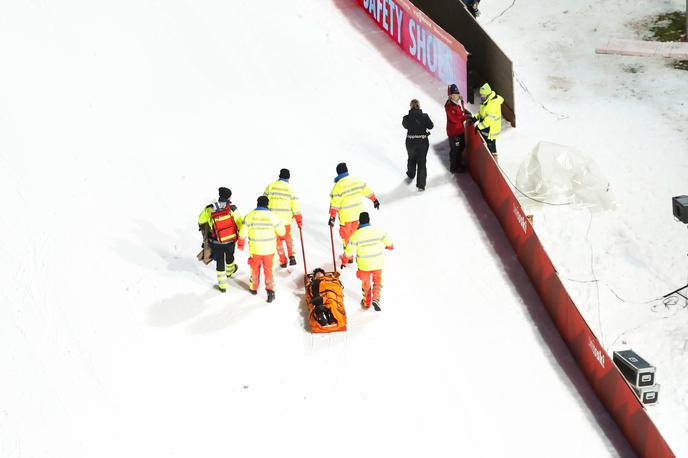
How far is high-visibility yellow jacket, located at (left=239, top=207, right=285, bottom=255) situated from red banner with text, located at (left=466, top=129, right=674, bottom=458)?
361cm

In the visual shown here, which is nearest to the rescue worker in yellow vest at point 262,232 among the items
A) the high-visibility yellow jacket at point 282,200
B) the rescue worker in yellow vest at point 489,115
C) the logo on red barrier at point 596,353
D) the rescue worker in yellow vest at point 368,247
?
the high-visibility yellow jacket at point 282,200

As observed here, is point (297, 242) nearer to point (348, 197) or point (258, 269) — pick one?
point (348, 197)

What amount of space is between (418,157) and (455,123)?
0.86 m

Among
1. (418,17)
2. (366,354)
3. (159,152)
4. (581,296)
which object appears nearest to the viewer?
(366,354)

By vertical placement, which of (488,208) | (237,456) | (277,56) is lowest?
(237,456)

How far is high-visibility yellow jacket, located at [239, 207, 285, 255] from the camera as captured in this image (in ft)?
36.3

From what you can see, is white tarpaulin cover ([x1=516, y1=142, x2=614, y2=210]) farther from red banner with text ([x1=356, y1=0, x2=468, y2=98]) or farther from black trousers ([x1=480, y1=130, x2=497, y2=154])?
red banner with text ([x1=356, y1=0, x2=468, y2=98])

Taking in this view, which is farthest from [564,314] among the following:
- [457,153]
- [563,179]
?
[563,179]

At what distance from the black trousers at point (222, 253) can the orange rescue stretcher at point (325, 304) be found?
106cm

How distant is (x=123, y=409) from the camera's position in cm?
1025

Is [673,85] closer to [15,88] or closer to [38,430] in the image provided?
[15,88]

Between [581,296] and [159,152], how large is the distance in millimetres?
7181

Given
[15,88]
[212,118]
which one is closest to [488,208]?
[212,118]

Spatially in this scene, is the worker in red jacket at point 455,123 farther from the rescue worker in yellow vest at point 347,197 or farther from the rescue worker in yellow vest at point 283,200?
the rescue worker in yellow vest at point 283,200
